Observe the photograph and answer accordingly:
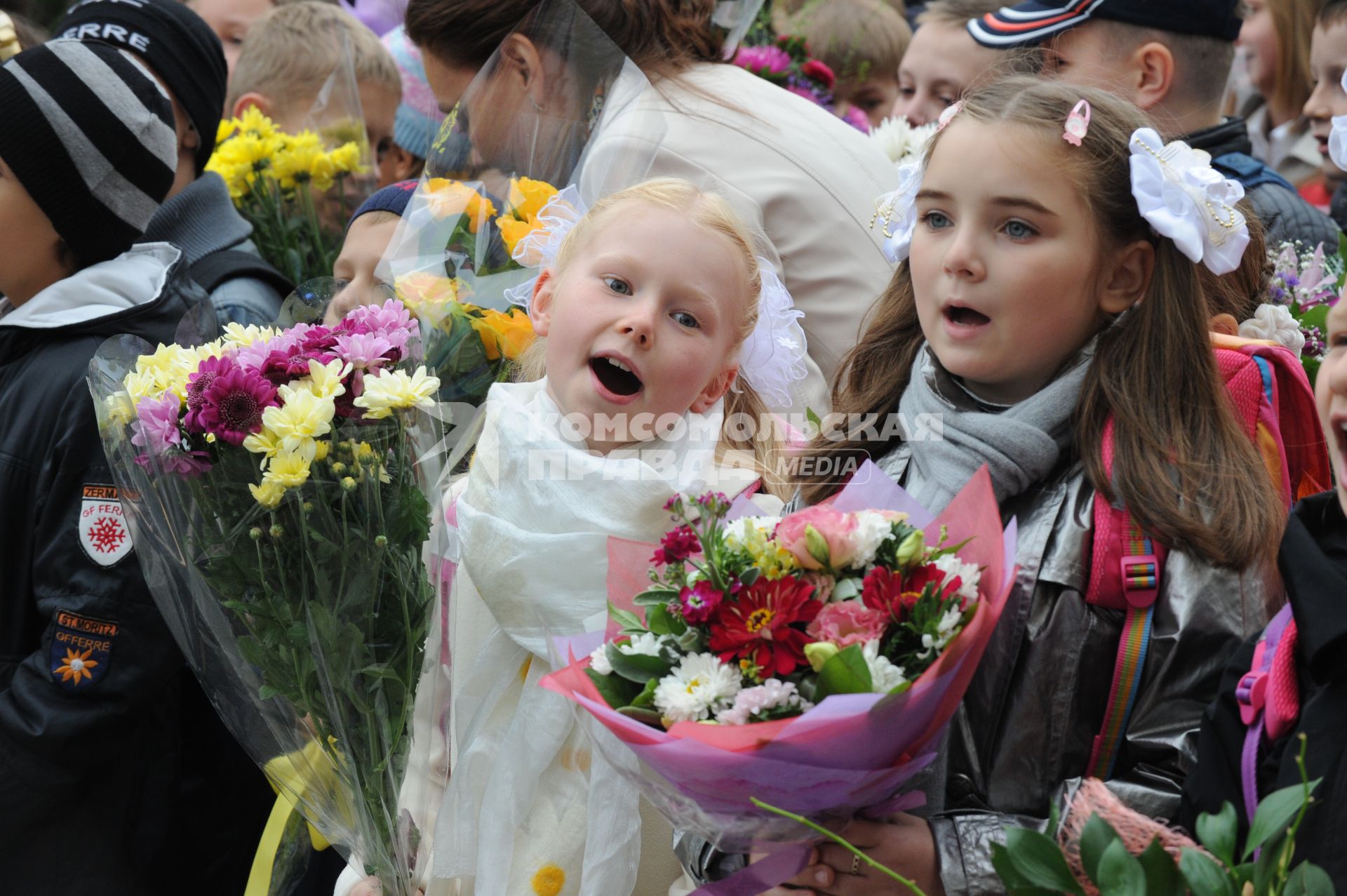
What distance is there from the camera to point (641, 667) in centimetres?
180

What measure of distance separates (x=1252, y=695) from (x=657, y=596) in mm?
801

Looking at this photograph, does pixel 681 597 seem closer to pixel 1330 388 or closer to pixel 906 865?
pixel 906 865

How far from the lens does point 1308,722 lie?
1.76 m

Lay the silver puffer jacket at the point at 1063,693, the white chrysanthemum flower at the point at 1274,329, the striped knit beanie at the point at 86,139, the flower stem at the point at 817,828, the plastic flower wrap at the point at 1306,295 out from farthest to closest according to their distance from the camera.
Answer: the striped knit beanie at the point at 86,139 → the plastic flower wrap at the point at 1306,295 → the white chrysanthemum flower at the point at 1274,329 → the silver puffer jacket at the point at 1063,693 → the flower stem at the point at 817,828

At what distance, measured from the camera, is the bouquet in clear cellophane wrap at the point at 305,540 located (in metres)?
2.34

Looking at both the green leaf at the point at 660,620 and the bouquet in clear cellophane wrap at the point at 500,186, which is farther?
the bouquet in clear cellophane wrap at the point at 500,186

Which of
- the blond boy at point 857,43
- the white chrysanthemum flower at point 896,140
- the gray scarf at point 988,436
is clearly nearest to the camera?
the gray scarf at point 988,436

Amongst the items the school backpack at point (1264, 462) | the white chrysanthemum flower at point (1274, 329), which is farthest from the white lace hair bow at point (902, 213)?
the white chrysanthemum flower at point (1274, 329)

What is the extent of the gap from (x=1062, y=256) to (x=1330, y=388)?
501 millimetres

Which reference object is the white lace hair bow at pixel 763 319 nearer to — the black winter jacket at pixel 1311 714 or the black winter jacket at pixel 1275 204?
the black winter jacket at pixel 1311 714

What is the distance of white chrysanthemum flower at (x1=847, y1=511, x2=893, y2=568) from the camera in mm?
1794

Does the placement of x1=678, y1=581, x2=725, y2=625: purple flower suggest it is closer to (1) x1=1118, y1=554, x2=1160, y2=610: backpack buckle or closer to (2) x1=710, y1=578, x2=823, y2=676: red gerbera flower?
(2) x1=710, y1=578, x2=823, y2=676: red gerbera flower

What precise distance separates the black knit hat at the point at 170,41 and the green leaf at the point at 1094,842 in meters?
3.36

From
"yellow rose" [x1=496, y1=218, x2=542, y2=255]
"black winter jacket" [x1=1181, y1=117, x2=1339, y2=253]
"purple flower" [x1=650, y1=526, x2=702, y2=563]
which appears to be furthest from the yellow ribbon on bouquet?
"black winter jacket" [x1=1181, y1=117, x2=1339, y2=253]
